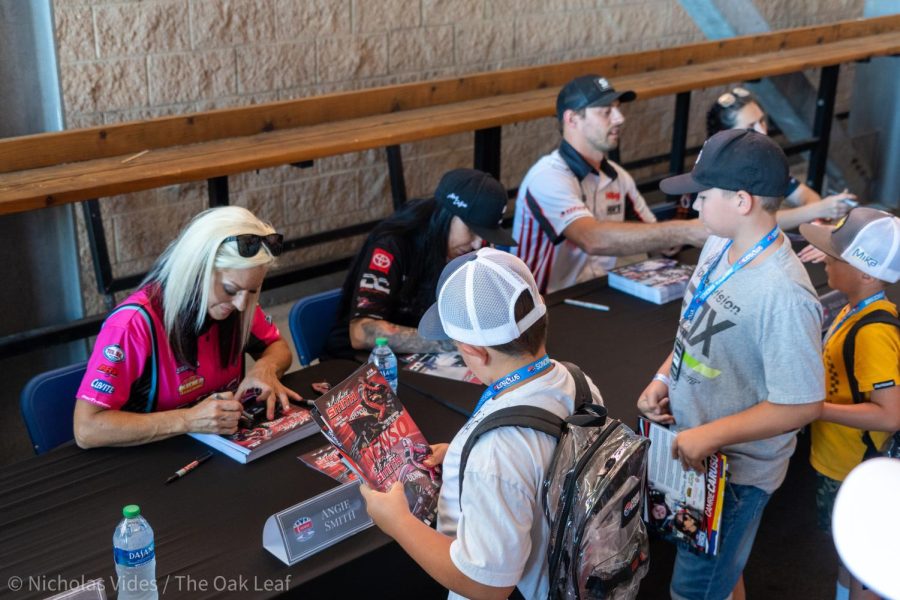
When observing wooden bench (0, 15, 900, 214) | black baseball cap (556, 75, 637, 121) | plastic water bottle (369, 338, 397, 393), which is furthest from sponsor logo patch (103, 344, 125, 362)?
black baseball cap (556, 75, 637, 121)

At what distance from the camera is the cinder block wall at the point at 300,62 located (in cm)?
394

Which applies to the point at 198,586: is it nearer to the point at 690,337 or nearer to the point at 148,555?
the point at 148,555

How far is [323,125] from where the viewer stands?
4.21m

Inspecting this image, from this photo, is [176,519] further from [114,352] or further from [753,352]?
[753,352]

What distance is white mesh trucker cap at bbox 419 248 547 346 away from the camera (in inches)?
61.5

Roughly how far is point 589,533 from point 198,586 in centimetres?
80

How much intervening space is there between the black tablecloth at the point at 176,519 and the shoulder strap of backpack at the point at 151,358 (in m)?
0.15

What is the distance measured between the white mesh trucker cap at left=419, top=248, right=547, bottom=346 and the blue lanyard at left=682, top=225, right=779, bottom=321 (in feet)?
1.95

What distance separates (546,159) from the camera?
3.65m

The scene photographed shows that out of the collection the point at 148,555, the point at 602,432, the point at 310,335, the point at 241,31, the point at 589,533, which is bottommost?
the point at 310,335

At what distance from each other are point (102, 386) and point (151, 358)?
14cm

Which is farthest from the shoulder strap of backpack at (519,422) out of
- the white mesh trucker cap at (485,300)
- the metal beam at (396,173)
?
the metal beam at (396,173)

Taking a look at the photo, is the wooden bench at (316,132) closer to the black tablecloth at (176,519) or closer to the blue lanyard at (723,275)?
the black tablecloth at (176,519)

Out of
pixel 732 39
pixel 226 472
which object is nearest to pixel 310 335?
pixel 226 472
